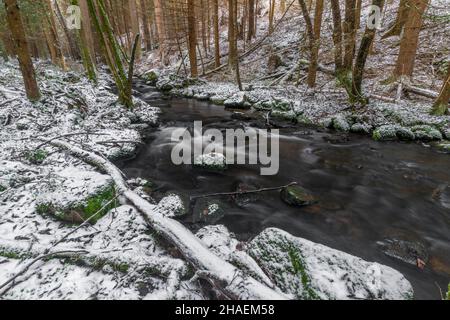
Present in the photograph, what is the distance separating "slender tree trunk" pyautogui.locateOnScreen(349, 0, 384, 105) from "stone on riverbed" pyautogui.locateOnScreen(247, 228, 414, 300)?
7.12 m

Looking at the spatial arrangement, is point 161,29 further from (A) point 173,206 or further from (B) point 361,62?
(A) point 173,206

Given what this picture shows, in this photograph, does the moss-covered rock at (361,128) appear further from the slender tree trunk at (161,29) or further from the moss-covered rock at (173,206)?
the slender tree trunk at (161,29)

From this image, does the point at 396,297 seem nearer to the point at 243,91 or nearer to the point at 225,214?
the point at 225,214

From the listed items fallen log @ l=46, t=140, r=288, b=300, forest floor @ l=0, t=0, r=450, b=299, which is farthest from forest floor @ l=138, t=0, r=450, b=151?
fallen log @ l=46, t=140, r=288, b=300

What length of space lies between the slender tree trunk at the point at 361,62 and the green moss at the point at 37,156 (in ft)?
29.4

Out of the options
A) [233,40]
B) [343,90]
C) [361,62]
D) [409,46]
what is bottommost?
[343,90]

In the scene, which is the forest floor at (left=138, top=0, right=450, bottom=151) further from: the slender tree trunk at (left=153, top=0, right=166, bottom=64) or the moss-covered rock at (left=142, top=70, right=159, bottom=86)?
the slender tree trunk at (left=153, top=0, right=166, bottom=64)

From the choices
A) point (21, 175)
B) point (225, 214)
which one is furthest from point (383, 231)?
point (21, 175)

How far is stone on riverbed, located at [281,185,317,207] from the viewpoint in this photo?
15.3 feet

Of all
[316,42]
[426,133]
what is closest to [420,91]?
[426,133]

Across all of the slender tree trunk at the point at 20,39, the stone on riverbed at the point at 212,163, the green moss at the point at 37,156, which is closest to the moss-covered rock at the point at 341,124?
the stone on riverbed at the point at 212,163

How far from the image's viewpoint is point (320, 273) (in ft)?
8.68

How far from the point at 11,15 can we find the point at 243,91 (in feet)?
29.0

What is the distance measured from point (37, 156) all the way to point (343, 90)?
10.6 meters
